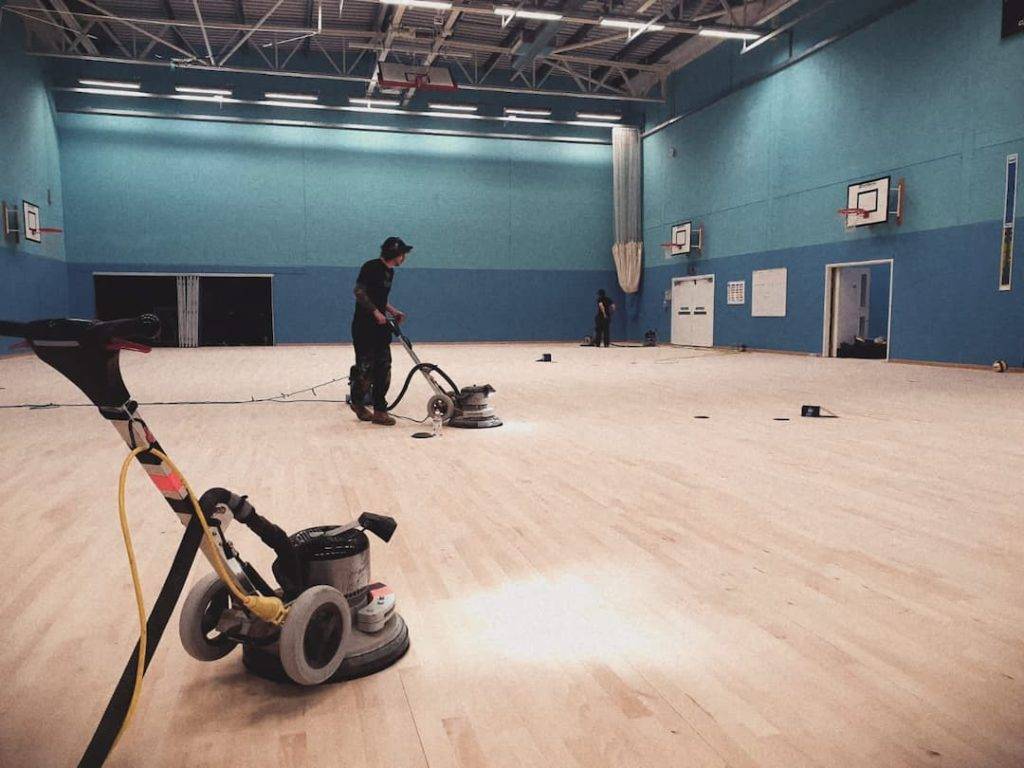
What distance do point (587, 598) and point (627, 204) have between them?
17.2 metres

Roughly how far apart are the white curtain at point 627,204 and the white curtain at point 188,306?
10.3 metres

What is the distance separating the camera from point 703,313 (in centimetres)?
1612

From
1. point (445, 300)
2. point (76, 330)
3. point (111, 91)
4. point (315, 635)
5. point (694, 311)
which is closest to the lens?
point (76, 330)

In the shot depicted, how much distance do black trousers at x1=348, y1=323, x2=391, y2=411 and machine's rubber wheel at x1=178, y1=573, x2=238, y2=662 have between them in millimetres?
3619

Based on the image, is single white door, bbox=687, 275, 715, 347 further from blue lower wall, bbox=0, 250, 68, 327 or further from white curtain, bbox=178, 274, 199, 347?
blue lower wall, bbox=0, 250, 68, 327

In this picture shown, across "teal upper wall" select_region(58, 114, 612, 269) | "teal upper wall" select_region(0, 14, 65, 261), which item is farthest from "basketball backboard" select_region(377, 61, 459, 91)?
"teal upper wall" select_region(0, 14, 65, 261)

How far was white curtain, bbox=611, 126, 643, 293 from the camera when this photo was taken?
18.1m

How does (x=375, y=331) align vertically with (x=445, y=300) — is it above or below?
below

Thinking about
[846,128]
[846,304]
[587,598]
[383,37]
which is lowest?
[587,598]

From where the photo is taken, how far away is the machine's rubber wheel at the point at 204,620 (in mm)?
1652

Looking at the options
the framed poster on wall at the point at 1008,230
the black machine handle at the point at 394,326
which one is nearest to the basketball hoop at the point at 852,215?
the framed poster on wall at the point at 1008,230

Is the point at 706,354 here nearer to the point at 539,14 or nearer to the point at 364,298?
the point at 539,14

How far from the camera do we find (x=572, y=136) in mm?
18359

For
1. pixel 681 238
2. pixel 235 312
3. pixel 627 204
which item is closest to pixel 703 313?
pixel 681 238
